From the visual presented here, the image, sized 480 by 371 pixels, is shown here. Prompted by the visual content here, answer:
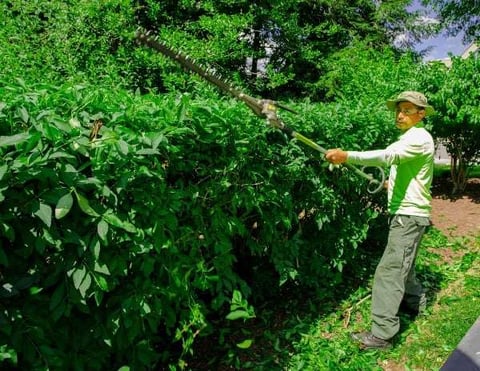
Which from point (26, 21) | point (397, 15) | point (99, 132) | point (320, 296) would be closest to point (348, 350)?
point (320, 296)

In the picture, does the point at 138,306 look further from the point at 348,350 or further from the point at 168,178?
the point at 348,350

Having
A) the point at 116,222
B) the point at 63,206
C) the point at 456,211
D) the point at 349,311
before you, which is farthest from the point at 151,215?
the point at 456,211

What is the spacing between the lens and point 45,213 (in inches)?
68.1

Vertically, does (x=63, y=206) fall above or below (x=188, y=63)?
below

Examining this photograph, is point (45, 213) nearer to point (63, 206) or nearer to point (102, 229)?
point (63, 206)

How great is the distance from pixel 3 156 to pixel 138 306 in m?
1.01

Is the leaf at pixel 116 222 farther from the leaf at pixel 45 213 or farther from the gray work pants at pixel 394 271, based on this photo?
the gray work pants at pixel 394 271

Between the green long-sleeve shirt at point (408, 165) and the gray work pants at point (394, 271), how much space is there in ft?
0.31

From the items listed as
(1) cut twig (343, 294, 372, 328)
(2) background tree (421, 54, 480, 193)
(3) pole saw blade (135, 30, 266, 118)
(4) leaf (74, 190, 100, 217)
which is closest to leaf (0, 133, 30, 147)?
(4) leaf (74, 190, 100, 217)

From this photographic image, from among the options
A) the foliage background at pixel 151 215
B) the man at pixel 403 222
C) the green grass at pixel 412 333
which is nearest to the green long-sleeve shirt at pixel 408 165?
the man at pixel 403 222

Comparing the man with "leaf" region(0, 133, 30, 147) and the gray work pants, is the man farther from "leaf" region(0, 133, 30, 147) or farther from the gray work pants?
"leaf" region(0, 133, 30, 147)

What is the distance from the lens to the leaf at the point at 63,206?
5.74ft

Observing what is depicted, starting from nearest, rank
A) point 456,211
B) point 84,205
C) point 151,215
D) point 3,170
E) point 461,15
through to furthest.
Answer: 1. point 3,170
2. point 84,205
3. point 151,215
4. point 456,211
5. point 461,15

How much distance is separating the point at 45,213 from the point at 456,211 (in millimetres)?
7361
